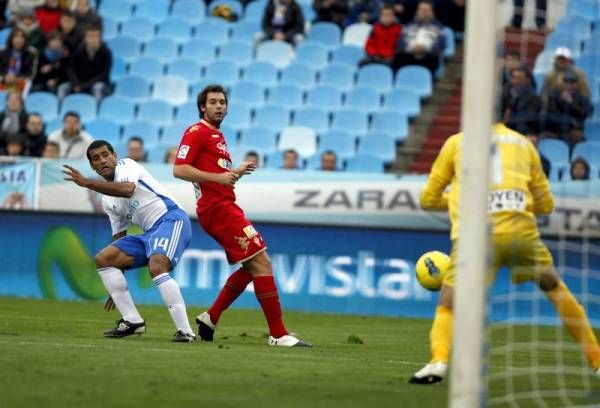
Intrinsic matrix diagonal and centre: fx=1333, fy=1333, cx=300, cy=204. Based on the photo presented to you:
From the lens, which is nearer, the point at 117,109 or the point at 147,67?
the point at 117,109

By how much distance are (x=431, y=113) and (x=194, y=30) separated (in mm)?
5375

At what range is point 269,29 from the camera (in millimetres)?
23469

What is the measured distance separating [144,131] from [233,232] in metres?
10.9

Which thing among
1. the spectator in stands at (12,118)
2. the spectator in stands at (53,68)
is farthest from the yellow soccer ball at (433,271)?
the spectator in stands at (53,68)

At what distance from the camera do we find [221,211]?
1146cm

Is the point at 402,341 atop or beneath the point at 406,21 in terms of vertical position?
beneath

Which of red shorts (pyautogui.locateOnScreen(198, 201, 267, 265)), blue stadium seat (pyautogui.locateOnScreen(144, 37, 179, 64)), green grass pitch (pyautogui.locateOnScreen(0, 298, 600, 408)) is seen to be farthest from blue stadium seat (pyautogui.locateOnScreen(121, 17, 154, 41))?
red shorts (pyautogui.locateOnScreen(198, 201, 267, 265))

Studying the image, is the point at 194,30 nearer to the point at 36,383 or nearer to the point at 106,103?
the point at 106,103

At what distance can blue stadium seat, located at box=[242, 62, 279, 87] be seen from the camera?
2294 cm

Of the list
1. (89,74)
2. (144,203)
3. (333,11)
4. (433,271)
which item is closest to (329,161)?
(333,11)

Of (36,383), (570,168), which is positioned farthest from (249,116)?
(36,383)

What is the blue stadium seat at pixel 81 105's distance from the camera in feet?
74.0

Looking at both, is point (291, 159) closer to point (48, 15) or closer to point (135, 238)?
point (135, 238)

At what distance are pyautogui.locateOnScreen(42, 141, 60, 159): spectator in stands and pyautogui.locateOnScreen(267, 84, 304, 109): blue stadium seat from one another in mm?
4146
